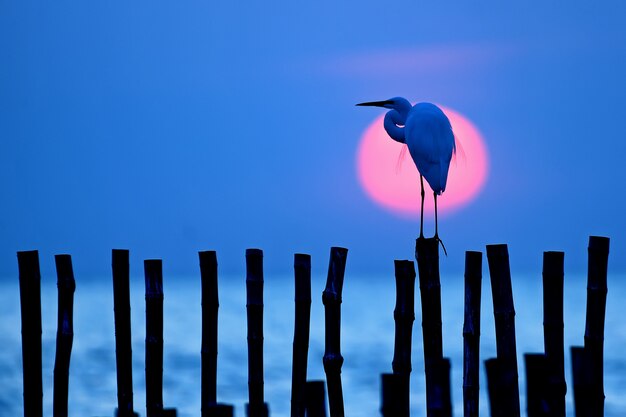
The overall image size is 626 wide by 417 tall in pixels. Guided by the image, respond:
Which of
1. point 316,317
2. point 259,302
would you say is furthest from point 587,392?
point 316,317

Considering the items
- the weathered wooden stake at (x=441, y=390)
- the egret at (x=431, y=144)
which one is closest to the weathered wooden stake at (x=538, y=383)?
the weathered wooden stake at (x=441, y=390)

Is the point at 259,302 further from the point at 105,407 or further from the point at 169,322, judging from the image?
the point at 169,322

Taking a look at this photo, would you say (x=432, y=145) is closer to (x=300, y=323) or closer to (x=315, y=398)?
(x=300, y=323)

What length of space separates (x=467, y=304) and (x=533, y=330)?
79.4 ft

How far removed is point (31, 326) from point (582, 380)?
13.1 ft

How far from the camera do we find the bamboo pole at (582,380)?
4.54 m

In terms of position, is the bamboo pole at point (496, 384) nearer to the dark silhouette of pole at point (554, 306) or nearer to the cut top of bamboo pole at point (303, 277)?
the dark silhouette of pole at point (554, 306)

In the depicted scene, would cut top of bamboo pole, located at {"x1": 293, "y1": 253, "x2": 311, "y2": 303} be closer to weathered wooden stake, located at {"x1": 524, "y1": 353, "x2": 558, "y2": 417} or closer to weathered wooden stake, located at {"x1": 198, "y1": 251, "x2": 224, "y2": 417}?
weathered wooden stake, located at {"x1": 198, "y1": 251, "x2": 224, "y2": 417}

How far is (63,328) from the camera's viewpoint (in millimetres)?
7105

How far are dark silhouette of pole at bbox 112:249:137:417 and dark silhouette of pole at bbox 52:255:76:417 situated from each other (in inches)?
14.3

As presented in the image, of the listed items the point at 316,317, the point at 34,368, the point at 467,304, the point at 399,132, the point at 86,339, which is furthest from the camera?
the point at 316,317

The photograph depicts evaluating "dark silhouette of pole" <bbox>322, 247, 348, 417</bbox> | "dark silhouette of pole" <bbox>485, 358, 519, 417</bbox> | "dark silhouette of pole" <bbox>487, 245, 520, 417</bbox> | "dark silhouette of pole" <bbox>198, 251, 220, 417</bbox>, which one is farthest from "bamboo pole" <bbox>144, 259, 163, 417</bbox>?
"dark silhouette of pole" <bbox>485, 358, 519, 417</bbox>

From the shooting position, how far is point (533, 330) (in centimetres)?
2992

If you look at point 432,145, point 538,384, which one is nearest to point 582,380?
point 538,384
